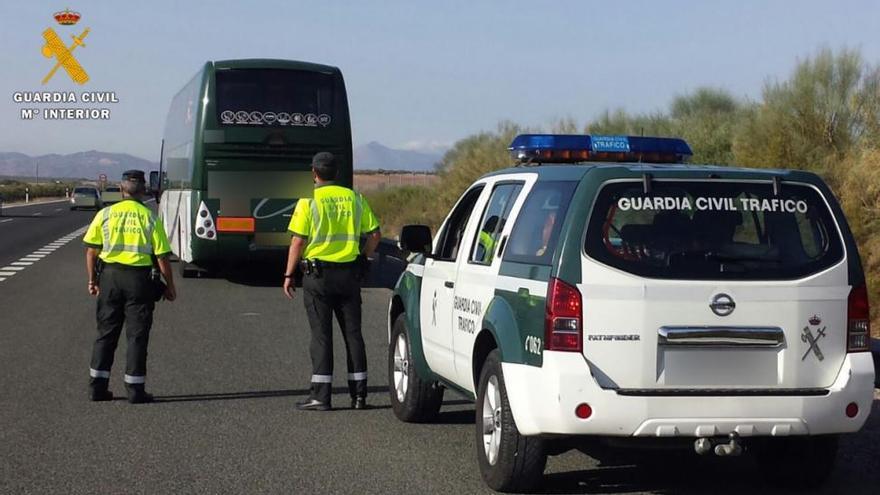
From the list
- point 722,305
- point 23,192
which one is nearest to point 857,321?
point 722,305

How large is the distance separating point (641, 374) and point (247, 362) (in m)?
6.57

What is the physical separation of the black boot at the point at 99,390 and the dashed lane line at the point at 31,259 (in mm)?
13502

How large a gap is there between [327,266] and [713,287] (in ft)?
12.6

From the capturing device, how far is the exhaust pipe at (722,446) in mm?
6293

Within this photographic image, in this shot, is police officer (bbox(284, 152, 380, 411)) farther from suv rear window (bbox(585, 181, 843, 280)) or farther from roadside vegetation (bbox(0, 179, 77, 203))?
roadside vegetation (bbox(0, 179, 77, 203))

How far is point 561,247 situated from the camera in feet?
20.7

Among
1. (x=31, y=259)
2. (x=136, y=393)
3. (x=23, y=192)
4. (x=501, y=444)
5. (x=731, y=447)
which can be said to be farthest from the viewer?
(x=23, y=192)

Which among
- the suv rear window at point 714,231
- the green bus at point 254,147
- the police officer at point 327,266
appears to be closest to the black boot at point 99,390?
the police officer at point 327,266

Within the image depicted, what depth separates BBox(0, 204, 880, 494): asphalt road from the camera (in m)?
7.12

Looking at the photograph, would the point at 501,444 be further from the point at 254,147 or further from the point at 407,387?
the point at 254,147

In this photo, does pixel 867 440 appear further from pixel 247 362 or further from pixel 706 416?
pixel 247 362

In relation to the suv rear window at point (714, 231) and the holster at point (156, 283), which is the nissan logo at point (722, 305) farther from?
the holster at point (156, 283)

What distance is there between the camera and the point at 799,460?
22.9 ft

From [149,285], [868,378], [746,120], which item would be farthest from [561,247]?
[746,120]
